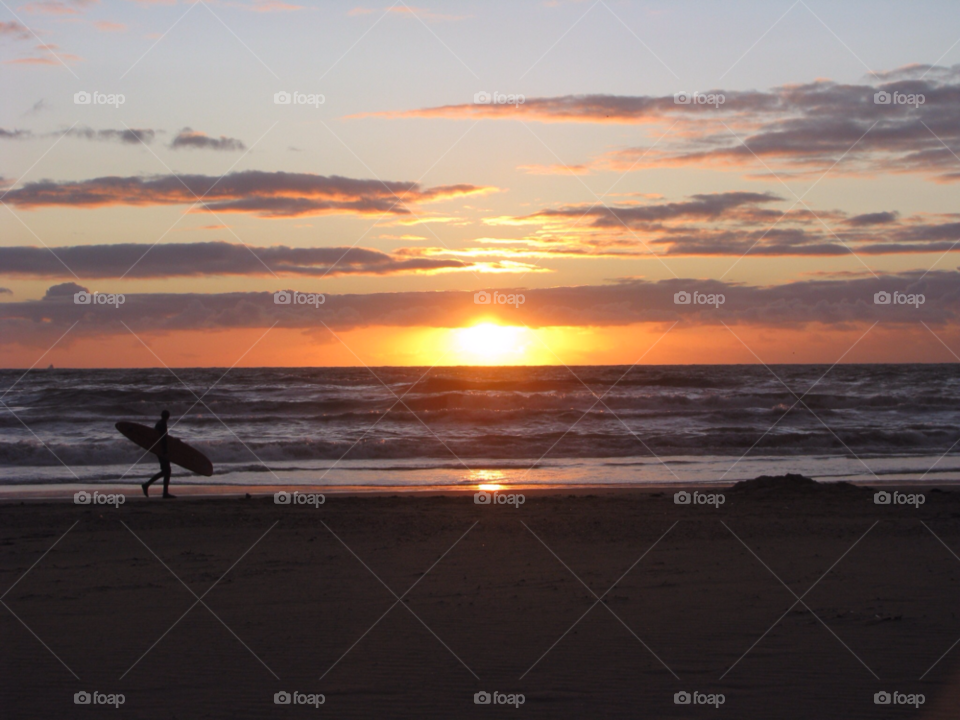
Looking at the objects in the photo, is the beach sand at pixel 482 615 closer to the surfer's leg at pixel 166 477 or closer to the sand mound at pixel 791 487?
the sand mound at pixel 791 487

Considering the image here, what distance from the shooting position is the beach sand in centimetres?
567

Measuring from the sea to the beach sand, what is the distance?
270 inches

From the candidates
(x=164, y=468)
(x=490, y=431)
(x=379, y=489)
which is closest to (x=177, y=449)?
(x=164, y=468)

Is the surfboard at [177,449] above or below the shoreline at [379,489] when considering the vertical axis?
above

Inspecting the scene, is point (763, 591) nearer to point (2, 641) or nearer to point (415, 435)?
point (2, 641)

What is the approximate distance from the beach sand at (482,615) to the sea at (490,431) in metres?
6.87

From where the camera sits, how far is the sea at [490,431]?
793 inches

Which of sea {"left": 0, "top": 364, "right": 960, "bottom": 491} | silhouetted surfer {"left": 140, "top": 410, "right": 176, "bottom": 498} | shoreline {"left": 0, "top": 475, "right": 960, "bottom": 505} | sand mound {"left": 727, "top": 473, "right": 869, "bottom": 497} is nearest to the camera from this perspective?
sand mound {"left": 727, "top": 473, "right": 869, "bottom": 497}

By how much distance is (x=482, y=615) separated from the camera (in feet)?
24.1

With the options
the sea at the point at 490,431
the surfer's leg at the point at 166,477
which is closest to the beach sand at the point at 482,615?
the surfer's leg at the point at 166,477

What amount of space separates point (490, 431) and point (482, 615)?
84.3ft

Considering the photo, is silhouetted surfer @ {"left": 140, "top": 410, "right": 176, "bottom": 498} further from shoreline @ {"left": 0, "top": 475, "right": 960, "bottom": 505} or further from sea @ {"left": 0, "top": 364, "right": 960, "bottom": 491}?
sea @ {"left": 0, "top": 364, "right": 960, "bottom": 491}

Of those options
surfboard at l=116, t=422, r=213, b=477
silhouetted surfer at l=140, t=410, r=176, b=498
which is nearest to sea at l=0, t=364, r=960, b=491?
surfboard at l=116, t=422, r=213, b=477

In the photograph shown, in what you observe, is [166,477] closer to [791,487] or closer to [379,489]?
[379,489]
